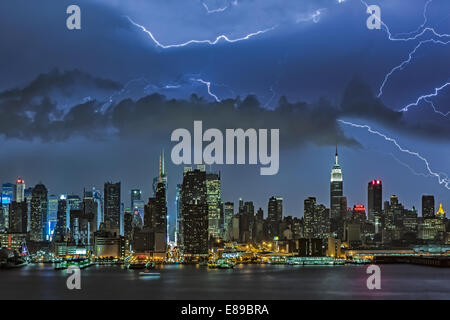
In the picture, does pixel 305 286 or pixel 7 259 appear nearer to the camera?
pixel 305 286
